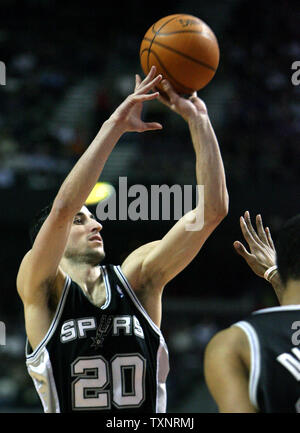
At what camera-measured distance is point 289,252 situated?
2.88 metres

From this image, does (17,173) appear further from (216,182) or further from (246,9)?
(216,182)

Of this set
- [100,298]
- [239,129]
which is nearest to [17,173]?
[239,129]

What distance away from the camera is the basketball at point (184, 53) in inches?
159

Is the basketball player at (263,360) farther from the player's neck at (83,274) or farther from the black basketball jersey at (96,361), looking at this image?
the player's neck at (83,274)

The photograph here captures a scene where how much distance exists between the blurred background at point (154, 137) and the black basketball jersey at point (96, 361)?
24.3 ft

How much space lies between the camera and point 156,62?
4.13 metres

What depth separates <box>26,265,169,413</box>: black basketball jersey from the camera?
3904mm

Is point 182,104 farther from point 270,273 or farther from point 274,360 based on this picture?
point 274,360

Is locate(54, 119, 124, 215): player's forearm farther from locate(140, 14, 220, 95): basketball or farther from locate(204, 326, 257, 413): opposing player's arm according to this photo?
locate(204, 326, 257, 413): opposing player's arm

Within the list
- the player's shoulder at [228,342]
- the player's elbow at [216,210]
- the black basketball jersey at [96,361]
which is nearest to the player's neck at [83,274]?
the black basketball jersey at [96,361]

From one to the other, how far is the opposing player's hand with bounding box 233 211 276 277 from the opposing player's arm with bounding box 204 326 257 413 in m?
1.57

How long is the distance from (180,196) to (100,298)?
25.6ft

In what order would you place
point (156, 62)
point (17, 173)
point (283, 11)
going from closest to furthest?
1. point (156, 62)
2. point (17, 173)
3. point (283, 11)

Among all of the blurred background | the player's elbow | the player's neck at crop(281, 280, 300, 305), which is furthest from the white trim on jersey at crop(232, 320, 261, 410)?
the blurred background
